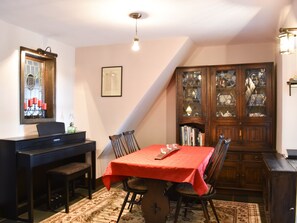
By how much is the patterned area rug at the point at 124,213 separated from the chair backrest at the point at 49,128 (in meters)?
1.01

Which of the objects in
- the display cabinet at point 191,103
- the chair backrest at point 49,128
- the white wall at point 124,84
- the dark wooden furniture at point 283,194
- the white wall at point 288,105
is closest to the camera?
the dark wooden furniture at point 283,194

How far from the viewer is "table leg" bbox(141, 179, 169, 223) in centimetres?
261

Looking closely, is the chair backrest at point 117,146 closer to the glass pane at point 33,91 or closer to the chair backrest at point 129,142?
the chair backrest at point 129,142

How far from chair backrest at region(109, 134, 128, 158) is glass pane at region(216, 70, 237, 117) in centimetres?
164

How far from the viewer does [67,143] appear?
12.2 feet

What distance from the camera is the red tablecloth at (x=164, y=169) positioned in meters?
2.38

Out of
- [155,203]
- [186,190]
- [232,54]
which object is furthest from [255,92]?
[155,203]

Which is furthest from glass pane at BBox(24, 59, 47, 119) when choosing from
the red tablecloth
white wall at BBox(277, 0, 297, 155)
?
white wall at BBox(277, 0, 297, 155)

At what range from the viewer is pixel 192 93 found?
4.25m

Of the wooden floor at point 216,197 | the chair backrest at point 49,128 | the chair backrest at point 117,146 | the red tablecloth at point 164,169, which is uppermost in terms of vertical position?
the chair backrest at point 49,128

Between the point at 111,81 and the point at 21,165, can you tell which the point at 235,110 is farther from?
the point at 21,165

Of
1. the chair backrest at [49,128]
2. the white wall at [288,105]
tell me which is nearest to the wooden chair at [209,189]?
the white wall at [288,105]

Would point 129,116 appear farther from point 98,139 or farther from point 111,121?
point 98,139

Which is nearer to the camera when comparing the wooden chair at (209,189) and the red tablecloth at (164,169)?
the red tablecloth at (164,169)
